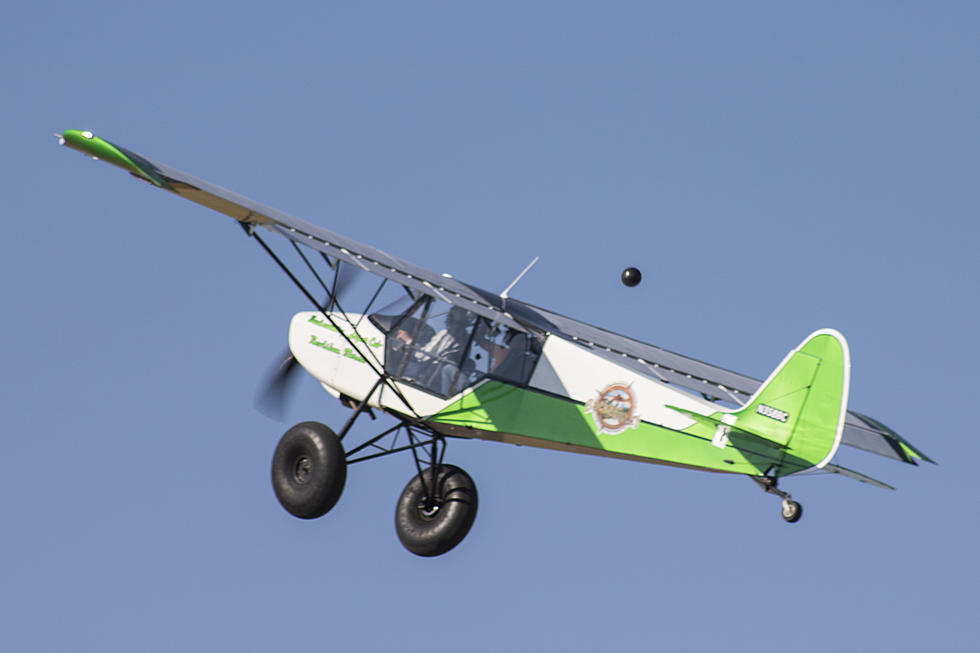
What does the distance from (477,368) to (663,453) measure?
7.78ft

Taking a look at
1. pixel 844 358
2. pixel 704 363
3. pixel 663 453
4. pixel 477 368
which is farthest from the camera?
pixel 704 363

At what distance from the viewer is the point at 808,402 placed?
56.6 ft

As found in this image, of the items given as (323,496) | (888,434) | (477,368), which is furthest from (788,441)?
(323,496)

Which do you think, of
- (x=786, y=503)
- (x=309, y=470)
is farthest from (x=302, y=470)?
(x=786, y=503)

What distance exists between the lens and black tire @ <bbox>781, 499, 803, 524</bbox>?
55.2ft

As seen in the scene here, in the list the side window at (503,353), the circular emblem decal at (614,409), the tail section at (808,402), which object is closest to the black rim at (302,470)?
the side window at (503,353)

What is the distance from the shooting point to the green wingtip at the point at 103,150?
58.6ft

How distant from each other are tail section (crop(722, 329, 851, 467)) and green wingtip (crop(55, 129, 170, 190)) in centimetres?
648

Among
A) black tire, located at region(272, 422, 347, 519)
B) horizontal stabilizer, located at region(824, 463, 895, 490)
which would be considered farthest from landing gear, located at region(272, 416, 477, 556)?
horizontal stabilizer, located at region(824, 463, 895, 490)

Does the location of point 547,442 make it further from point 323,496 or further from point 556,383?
point 323,496

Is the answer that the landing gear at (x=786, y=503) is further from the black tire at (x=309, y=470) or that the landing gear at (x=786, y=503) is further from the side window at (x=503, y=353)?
the black tire at (x=309, y=470)

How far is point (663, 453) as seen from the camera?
18.4 metres

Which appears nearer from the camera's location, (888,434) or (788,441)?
(788,441)

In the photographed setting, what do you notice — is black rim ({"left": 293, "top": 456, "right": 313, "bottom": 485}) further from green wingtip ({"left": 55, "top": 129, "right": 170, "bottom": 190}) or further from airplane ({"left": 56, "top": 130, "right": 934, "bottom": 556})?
green wingtip ({"left": 55, "top": 129, "right": 170, "bottom": 190})
